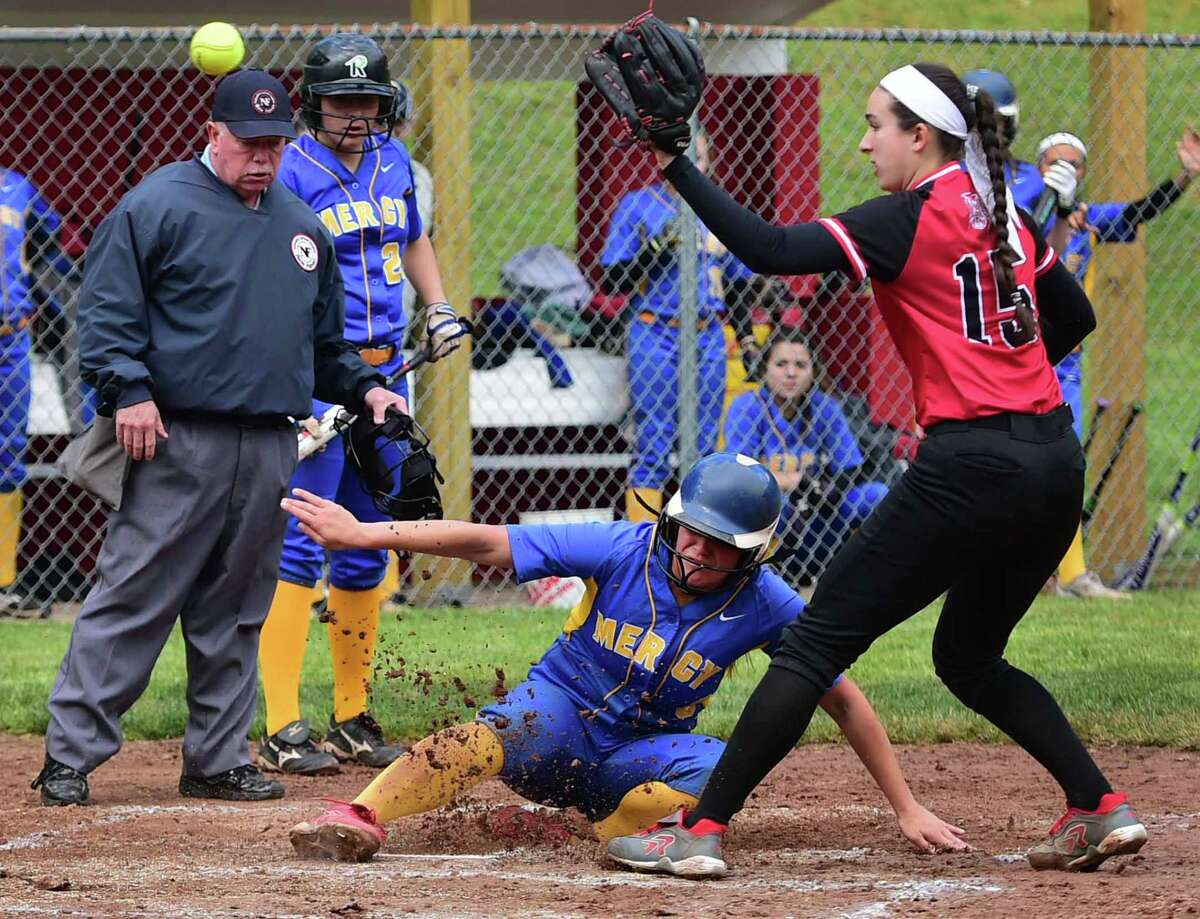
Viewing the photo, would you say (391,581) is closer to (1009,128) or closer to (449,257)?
(449,257)

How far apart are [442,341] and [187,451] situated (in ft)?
3.62

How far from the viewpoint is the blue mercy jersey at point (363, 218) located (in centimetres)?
600

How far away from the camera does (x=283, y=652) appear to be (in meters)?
5.99

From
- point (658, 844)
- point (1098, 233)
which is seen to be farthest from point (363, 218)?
point (1098, 233)

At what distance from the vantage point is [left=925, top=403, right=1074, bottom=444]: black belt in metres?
4.12

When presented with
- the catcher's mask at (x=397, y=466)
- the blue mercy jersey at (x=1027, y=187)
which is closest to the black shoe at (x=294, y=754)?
the catcher's mask at (x=397, y=466)

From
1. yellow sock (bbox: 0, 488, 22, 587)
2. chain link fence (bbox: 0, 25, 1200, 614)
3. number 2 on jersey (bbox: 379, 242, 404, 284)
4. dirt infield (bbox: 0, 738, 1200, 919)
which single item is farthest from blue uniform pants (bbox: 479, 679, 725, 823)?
yellow sock (bbox: 0, 488, 22, 587)

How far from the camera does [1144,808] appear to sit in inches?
205

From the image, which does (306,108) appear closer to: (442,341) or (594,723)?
(442,341)

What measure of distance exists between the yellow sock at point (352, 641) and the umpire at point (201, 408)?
52 cm

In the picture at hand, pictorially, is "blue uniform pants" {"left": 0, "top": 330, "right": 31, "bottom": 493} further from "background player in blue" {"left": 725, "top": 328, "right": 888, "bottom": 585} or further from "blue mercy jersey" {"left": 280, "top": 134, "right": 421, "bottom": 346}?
"background player in blue" {"left": 725, "top": 328, "right": 888, "bottom": 585}

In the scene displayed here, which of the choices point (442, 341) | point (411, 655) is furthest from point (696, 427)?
point (442, 341)

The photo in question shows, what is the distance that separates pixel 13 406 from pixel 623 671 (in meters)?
5.09

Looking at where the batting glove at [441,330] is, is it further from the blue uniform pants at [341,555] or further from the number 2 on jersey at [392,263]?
the blue uniform pants at [341,555]
